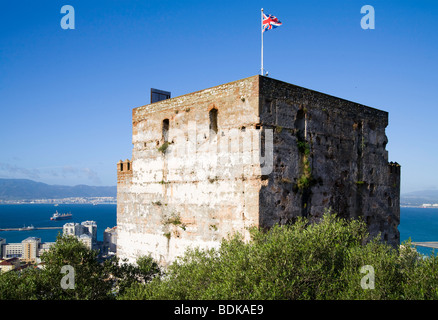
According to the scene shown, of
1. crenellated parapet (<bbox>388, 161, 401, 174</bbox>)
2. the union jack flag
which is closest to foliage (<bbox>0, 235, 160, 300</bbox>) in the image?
the union jack flag

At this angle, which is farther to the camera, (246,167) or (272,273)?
(246,167)

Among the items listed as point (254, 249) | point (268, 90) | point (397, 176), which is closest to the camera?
point (254, 249)

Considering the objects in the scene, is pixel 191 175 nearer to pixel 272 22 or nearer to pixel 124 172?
pixel 124 172

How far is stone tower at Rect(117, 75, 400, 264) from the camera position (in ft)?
46.5

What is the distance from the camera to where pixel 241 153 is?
14281 millimetres

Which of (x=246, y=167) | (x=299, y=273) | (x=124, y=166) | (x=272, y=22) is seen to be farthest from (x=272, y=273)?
(x=124, y=166)

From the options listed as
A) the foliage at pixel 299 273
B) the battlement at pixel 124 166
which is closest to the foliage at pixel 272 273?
the foliage at pixel 299 273

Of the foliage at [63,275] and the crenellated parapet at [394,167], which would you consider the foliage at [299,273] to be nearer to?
the foliage at [63,275]

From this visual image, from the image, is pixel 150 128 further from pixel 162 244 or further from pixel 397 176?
pixel 397 176

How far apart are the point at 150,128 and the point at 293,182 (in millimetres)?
7434

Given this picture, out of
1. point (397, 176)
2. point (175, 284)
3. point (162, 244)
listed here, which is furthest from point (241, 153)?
point (397, 176)

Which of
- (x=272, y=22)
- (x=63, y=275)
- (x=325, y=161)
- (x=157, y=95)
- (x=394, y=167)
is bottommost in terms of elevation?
(x=63, y=275)

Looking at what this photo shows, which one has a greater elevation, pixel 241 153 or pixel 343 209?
pixel 241 153

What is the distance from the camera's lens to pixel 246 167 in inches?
556
